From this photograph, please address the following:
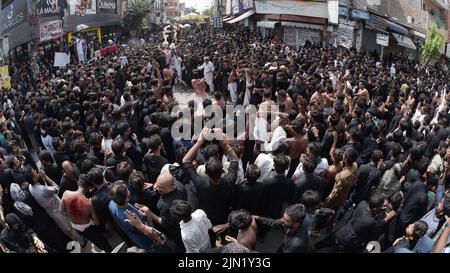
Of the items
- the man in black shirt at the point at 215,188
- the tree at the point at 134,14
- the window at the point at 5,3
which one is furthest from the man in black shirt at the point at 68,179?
the tree at the point at 134,14

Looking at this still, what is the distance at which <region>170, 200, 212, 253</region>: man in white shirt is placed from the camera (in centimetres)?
338

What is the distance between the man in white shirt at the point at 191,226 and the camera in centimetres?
338

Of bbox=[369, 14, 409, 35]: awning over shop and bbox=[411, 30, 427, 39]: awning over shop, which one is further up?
bbox=[369, 14, 409, 35]: awning over shop

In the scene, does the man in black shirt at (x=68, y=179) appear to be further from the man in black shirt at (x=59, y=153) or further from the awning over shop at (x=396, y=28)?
the awning over shop at (x=396, y=28)

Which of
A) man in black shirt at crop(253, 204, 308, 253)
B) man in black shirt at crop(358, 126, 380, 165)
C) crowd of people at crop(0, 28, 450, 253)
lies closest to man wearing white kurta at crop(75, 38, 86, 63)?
crowd of people at crop(0, 28, 450, 253)

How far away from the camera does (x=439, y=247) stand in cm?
346

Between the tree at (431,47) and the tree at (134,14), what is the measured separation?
29.3 meters

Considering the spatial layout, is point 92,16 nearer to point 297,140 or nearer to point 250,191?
point 297,140

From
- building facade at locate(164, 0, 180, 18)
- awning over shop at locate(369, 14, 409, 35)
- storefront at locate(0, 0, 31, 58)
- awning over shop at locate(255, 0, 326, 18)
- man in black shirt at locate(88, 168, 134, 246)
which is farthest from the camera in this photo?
building facade at locate(164, 0, 180, 18)

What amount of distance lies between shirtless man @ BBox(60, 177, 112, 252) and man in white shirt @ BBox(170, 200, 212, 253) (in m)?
1.30

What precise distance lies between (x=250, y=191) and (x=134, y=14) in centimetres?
3998

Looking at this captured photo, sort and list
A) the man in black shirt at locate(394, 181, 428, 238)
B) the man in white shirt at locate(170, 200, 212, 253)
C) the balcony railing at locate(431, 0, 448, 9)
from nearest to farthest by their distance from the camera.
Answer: the man in white shirt at locate(170, 200, 212, 253), the man in black shirt at locate(394, 181, 428, 238), the balcony railing at locate(431, 0, 448, 9)

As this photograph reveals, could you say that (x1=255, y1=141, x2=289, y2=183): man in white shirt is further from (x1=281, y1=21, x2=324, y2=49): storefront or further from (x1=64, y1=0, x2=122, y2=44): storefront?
(x1=64, y1=0, x2=122, y2=44): storefront
